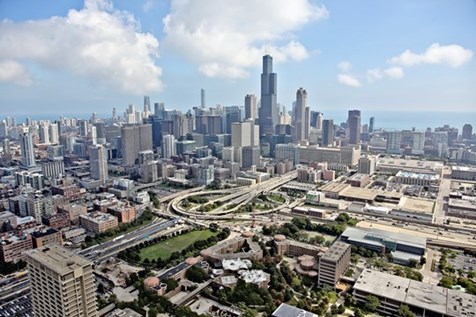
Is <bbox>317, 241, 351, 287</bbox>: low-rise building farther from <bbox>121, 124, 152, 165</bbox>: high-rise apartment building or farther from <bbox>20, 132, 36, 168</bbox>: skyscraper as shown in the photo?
<bbox>20, 132, 36, 168</bbox>: skyscraper

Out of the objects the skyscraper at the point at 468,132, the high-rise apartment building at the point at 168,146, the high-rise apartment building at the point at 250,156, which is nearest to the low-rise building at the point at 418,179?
the high-rise apartment building at the point at 250,156

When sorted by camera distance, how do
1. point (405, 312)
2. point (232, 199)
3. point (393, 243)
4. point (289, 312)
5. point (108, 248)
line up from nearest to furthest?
point (289, 312)
point (405, 312)
point (393, 243)
point (108, 248)
point (232, 199)

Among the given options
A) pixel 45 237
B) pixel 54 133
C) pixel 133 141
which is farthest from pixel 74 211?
pixel 54 133

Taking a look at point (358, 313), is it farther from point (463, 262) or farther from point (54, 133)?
point (54, 133)

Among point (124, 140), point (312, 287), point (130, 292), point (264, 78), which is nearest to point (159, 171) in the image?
point (124, 140)

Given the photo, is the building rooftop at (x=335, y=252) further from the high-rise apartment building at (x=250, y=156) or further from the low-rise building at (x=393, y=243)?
the high-rise apartment building at (x=250, y=156)
